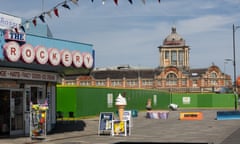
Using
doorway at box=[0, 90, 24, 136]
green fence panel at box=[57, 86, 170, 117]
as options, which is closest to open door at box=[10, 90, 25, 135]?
doorway at box=[0, 90, 24, 136]

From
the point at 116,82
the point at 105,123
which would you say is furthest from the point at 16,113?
the point at 116,82

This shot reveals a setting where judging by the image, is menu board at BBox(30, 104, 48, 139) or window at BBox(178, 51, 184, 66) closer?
menu board at BBox(30, 104, 48, 139)

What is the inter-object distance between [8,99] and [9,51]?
168 inches

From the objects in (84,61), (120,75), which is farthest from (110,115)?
(120,75)

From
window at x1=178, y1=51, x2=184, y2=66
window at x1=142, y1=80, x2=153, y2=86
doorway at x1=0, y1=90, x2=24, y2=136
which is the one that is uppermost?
window at x1=178, y1=51, x2=184, y2=66

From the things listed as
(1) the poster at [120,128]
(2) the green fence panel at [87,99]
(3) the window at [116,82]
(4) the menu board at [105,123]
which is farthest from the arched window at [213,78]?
(1) the poster at [120,128]

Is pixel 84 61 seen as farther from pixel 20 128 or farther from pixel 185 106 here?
pixel 185 106

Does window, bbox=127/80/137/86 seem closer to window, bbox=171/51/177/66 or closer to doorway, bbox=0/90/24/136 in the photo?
window, bbox=171/51/177/66

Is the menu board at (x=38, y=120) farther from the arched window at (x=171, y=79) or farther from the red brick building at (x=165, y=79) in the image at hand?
the arched window at (x=171, y=79)

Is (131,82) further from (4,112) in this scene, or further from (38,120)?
(38,120)

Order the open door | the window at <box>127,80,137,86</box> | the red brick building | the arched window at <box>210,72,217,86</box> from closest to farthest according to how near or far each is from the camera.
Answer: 1. the open door
2. the red brick building
3. the window at <box>127,80,137,86</box>
4. the arched window at <box>210,72,217,86</box>

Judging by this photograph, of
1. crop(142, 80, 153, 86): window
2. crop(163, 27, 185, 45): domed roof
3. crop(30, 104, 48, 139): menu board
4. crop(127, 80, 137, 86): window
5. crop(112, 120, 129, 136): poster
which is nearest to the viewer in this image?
crop(30, 104, 48, 139): menu board

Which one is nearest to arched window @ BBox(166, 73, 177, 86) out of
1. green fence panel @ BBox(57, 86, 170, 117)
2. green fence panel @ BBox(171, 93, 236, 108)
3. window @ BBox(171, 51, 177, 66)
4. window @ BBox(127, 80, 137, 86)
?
window @ BBox(127, 80, 137, 86)

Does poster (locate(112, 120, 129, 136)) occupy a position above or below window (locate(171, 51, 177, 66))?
below
